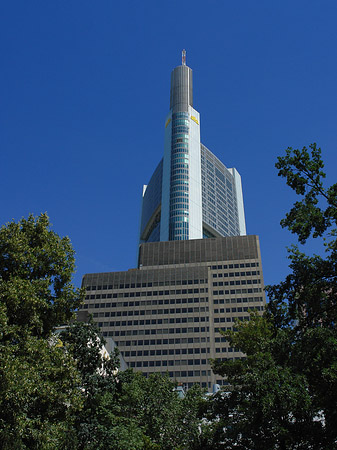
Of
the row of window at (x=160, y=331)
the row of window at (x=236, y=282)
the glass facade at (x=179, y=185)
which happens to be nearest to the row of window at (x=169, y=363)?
the row of window at (x=160, y=331)

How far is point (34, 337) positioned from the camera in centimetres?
2388

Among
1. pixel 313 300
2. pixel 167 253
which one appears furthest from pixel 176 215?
pixel 313 300

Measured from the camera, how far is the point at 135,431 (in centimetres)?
2914

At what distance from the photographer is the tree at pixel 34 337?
21.2m

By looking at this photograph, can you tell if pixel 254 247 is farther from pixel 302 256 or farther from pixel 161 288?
pixel 302 256

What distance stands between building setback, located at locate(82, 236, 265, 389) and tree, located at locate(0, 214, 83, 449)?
9121 centimetres

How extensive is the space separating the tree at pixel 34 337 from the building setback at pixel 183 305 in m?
91.2

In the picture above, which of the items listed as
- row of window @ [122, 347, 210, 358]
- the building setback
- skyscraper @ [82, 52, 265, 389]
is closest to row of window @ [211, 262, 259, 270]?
skyscraper @ [82, 52, 265, 389]

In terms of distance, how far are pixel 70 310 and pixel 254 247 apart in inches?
4577

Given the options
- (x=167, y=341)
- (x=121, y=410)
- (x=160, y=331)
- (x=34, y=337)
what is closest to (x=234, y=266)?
(x=160, y=331)

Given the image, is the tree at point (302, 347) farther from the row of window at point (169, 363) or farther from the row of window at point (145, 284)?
the row of window at point (145, 284)

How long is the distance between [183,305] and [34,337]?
102023 millimetres

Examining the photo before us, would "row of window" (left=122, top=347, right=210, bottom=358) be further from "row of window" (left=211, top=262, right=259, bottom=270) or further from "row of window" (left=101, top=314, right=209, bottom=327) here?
"row of window" (left=211, top=262, right=259, bottom=270)

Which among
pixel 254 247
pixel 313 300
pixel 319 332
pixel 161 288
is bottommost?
pixel 319 332
